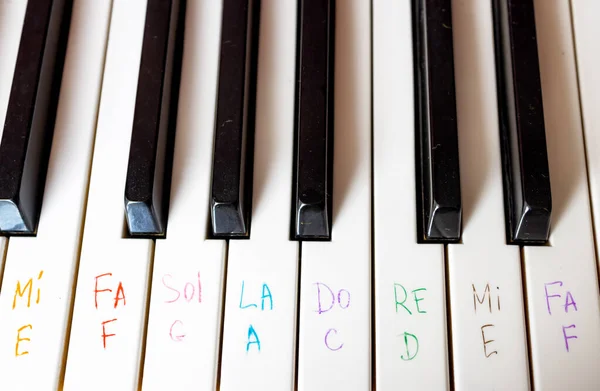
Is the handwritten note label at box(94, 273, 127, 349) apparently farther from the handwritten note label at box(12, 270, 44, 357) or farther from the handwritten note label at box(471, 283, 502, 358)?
the handwritten note label at box(471, 283, 502, 358)

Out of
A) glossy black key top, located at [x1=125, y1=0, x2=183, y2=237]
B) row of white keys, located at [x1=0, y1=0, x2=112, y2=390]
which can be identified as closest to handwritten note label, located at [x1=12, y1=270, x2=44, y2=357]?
row of white keys, located at [x1=0, y1=0, x2=112, y2=390]

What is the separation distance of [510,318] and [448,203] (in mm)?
128

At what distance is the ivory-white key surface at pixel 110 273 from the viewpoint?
0.53 m

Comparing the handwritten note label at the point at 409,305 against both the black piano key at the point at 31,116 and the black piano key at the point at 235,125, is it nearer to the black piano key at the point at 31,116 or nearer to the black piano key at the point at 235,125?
the black piano key at the point at 235,125

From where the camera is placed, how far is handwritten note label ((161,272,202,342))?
1.74ft

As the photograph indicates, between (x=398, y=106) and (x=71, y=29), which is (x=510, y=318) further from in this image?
(x=71, y=29)

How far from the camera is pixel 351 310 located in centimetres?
53

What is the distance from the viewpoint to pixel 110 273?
545mm

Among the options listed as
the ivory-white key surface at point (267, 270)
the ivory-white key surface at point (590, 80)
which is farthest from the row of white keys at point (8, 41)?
the ivory-white key surface at point (590, 80)

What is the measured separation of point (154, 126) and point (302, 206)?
17 cm

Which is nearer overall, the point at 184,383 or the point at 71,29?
the point at 184,383

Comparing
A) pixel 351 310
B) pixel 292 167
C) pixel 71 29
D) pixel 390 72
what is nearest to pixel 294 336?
pixel 351 310

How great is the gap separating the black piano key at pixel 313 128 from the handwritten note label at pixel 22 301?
0.26 metres

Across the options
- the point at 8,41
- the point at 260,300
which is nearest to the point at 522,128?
the point at 260,300
